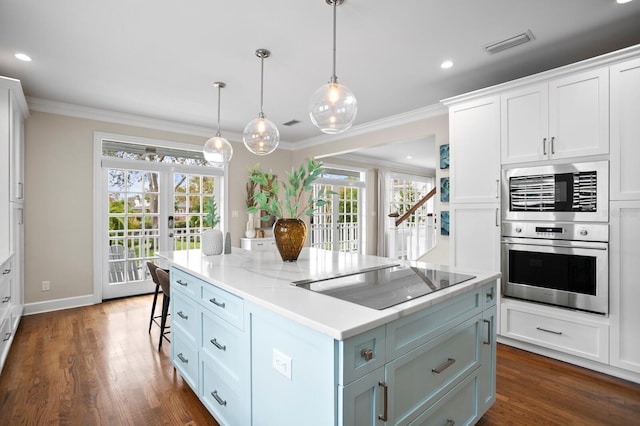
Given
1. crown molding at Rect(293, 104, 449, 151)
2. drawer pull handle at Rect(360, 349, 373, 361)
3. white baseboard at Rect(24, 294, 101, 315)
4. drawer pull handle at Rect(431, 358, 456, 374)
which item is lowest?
white baseboard at Rect(24, 294, 101, 315)

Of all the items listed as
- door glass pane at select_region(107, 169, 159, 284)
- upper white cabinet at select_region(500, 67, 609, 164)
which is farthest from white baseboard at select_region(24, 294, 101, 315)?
upper white cabinet at select_region(500, 67, 609, 164)

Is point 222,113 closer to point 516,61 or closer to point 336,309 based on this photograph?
point 516,61

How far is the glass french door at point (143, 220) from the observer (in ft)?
15.0

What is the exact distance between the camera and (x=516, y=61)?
2877 millimetres

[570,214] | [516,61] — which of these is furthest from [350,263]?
[516,61]

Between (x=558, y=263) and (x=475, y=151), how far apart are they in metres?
1.19

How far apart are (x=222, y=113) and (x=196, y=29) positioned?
2.05 m

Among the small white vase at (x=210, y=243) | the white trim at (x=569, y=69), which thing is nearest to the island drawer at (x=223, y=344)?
the small white vase at (x=210, y=243)

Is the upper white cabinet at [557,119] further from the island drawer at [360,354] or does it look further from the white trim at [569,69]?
the island drawer at [360,354]

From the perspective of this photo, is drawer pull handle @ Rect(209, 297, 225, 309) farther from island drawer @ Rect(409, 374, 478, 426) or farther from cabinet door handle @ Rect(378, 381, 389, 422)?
island drawer @ Rect(409, 374, 478, 426)

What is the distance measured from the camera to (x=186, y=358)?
217 centimetres

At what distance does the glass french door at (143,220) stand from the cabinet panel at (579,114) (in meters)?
4.67

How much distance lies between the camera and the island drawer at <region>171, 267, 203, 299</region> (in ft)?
6.49

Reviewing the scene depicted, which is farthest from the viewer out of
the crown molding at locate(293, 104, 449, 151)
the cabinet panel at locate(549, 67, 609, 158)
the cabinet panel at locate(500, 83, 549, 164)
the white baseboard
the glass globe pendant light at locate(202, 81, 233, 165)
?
the crown molding at locate(293, 104, 449, 151)
